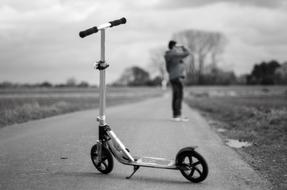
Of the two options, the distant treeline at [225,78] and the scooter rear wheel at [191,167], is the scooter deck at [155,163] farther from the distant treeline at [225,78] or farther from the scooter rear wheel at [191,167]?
the distant treeline at [225,78]

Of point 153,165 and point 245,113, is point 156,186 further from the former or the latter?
point 245,113

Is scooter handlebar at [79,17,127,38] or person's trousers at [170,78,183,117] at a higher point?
scooter handlebar at [79,17,127,38]

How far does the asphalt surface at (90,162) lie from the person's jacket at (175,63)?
2.23 meters

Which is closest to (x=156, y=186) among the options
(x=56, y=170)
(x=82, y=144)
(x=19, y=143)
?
(x=56, y=170)

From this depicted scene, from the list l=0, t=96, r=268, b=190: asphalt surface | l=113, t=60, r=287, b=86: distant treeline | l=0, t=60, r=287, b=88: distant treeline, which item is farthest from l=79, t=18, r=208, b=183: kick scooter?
l=113, t=60, r=287, b=86: distant treeline

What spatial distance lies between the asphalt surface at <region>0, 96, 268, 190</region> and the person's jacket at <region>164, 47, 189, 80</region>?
2225 millimetres

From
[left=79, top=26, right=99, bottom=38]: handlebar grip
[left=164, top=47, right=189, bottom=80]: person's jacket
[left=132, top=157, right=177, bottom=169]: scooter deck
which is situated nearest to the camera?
[left=79, top=26, right=99, bottom=38]: handlebar grip

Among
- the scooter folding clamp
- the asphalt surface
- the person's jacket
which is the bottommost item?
the asphalt surface

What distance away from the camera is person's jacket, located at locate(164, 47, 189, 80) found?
1270 cm

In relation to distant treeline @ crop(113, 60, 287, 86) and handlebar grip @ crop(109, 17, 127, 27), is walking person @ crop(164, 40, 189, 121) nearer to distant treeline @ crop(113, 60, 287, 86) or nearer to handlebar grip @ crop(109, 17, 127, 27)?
handlebar grip @ crop(109, 17, 127, 27)

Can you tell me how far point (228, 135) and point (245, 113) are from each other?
626 cm

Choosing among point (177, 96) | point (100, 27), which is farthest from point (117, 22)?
point (177, 96)

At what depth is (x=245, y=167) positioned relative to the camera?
6371mm

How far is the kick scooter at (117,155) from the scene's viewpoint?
5.37 metres
